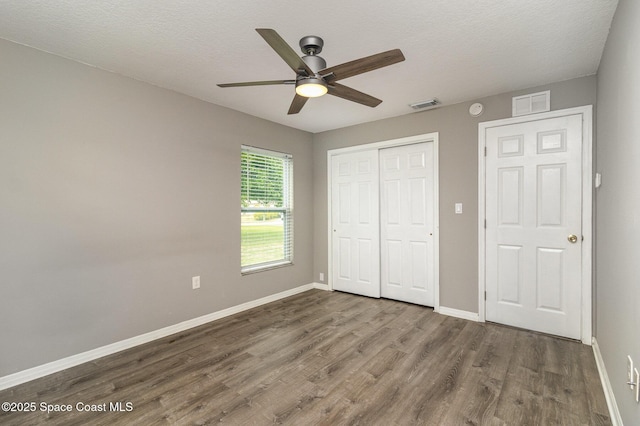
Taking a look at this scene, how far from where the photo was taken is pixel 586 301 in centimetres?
276

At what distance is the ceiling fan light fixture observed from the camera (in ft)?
6.31

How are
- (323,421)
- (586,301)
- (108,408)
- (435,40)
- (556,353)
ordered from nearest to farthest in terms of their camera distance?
(323,421) < (108,408) < (435,40) < (556,353) < (586,301)

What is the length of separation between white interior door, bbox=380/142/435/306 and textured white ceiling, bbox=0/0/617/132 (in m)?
1.09

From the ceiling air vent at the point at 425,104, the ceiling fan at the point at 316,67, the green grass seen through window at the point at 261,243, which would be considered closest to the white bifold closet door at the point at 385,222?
the ceiling air vent at the point at 425,104

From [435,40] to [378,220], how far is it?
8.00 feet

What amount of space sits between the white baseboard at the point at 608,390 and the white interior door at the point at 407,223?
5.11 ft

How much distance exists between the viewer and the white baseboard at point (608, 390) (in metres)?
1.72

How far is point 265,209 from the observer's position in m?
4.11

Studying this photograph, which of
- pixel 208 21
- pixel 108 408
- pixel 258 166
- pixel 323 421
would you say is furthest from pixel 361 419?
pixel 258 166

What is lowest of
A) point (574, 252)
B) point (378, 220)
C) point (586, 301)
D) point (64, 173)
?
point (586, 301)

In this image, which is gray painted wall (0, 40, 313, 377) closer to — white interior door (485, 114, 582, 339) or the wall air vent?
white interior door (485, 114, 582, 339)

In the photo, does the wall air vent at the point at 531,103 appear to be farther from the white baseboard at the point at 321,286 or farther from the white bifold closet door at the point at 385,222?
the white baseboard at the point at 321,286

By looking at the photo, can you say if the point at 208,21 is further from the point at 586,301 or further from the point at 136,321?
the point at 586,301

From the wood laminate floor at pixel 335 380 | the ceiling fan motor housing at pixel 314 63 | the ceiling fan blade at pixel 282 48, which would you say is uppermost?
the ceiling fan motor housing at pixel 314 63
